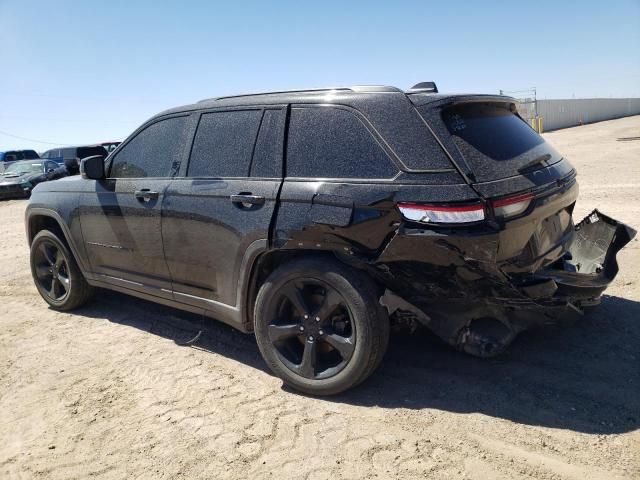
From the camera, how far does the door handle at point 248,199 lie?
3.37 metres

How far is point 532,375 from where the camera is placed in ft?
10.8

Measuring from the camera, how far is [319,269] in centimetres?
315

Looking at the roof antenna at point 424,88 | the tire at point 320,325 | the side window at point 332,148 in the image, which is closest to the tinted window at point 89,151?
the side window at point 332,148

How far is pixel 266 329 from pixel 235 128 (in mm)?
1489

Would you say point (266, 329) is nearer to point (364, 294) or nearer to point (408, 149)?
point (364, 294)

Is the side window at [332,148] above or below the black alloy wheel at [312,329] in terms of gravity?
above

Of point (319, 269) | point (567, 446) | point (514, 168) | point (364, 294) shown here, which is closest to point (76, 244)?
point (319, 269)

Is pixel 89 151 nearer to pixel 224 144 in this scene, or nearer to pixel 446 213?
pixel 224 144

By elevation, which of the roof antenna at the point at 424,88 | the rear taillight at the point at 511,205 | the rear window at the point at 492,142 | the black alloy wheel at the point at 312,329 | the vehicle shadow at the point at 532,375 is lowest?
the vehicle shadow at the point at 532,375

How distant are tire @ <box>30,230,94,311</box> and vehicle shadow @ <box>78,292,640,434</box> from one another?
4.84 feet

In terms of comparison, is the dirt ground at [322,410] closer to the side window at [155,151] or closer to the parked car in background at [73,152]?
the side window at [155,151]

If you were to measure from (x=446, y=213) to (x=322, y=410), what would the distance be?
4.69 ft

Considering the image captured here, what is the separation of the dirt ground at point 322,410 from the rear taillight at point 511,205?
45.6 inches

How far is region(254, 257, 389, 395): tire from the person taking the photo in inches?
120
